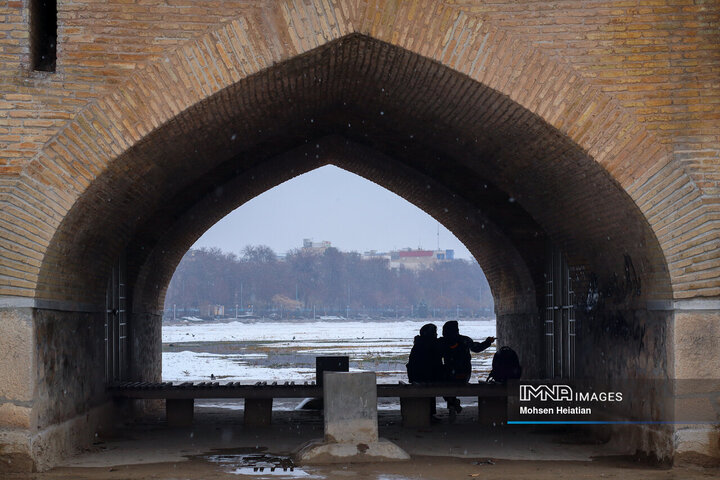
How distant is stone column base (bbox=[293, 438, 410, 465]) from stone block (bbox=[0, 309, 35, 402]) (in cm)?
252

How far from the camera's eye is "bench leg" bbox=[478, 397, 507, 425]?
12.2m

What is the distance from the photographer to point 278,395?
11719 millimetres

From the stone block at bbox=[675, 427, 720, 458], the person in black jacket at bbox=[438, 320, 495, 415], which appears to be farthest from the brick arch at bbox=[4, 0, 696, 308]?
the person in black jacket at bbox=[438, 320, 495, 415]

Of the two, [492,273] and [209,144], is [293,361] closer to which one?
[492,273]

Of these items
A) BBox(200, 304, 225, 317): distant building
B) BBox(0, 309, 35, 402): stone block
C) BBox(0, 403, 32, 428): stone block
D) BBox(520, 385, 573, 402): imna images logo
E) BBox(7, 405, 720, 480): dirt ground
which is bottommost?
BBox(200, 304, 225, 317): distant building

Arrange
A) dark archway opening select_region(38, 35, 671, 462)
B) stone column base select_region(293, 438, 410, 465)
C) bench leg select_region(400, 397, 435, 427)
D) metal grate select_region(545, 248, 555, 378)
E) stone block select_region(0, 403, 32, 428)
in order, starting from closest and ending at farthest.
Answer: stone block select_region(0, 403, 32, 428)
dark archway opening select_region(38, 35, 671, 462)
stone column base select_region(293, 438, 410, 465)
bench leg select_region(400, 397, 435, 427)
metal grate select_region(545, 248, 555, 378)

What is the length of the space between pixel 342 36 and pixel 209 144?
7.54 ft

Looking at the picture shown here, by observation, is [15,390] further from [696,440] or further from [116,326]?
[696,440]

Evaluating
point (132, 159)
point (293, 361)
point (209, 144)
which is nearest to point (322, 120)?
point (209, 144)

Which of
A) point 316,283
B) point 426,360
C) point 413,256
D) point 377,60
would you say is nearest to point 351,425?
point 377,60

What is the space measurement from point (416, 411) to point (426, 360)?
0.90 metres

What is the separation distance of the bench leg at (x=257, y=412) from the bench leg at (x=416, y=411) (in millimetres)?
1664

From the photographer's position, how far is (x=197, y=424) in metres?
12.4

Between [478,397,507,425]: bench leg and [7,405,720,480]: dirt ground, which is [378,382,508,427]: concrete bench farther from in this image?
[7,405,720,480]: dirt ground
